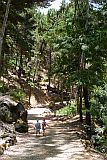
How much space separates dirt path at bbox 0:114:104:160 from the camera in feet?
51.9

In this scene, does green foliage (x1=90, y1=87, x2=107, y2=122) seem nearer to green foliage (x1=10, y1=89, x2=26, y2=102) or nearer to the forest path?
the forest path

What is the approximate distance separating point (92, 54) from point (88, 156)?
1077 centimetres

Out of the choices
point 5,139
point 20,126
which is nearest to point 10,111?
point 20,126

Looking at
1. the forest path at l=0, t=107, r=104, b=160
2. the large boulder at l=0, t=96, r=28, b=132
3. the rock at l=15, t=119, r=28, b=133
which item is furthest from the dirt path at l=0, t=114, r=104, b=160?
the large boulder at l=0, t=96, r=28, b=132

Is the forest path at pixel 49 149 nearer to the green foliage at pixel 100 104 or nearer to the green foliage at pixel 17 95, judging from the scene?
the green foliage at pixel 100 104

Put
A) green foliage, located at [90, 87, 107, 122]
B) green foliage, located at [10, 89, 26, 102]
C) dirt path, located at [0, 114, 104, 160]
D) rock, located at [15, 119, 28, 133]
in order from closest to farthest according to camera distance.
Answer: dirt path, located at [0, 114, 104, 160]
green foliage, located at [90, 87, 107, 122]
rock, located at [15, 119, 28, 133]
green foliage, located at [10, 89, 26, 102]

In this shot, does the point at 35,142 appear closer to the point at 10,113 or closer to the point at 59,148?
the point at 59,148

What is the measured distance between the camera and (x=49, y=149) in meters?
18.0

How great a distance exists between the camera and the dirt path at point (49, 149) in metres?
15.8

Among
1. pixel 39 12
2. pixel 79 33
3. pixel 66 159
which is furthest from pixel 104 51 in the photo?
pixel 39 12

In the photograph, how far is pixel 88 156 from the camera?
52.0 ft

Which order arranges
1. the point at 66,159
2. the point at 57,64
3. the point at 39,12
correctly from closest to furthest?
the point at 66,159 → the point at 57,64 → the point at 39,12

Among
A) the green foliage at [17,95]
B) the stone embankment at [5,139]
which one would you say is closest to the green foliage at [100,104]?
the stone embankment at [5,139]

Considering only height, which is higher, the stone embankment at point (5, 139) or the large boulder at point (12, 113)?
the large boulder at point (12, 113)
